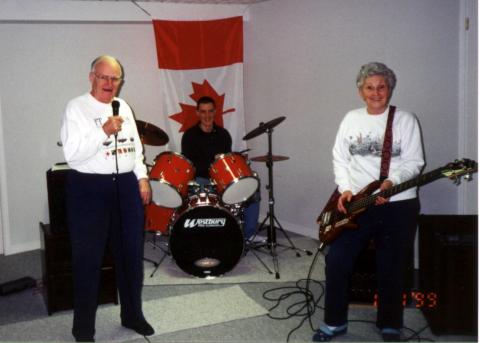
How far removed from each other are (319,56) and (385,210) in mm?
2368

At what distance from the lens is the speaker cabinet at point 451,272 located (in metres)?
2.96

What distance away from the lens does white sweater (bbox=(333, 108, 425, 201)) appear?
2816 mm

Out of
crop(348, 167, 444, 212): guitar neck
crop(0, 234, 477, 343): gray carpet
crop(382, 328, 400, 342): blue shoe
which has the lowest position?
crop(0, 234, 477, 343): gray carpet

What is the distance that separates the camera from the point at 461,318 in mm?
3000

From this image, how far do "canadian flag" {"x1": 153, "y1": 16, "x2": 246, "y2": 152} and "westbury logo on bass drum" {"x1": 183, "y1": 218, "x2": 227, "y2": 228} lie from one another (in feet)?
→ 4.74

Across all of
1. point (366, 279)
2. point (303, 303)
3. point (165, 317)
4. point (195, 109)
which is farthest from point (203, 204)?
point (195, 109)

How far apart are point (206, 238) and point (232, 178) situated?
1.62ft

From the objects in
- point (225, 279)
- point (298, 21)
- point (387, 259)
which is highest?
point (298, 21)

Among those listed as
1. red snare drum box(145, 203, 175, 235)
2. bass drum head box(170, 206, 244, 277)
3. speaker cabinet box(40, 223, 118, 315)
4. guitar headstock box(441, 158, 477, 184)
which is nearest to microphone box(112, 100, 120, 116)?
speaker cabinet box(40, 223, 118, 315)

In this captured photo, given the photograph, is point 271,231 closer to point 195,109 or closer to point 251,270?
point 251,270

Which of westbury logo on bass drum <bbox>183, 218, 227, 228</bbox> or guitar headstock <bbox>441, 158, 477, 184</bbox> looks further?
westbury logo on bass drum <bbox>183, 218, 227, 228</bbox>

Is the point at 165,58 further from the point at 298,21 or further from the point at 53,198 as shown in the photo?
the point at 53,198

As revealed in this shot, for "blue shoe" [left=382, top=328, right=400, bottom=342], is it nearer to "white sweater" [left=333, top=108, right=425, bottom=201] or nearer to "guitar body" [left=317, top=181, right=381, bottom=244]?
"guitar body" [left=317, top=181, right=381, bottom=244]

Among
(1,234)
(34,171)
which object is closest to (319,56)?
(34,171)
